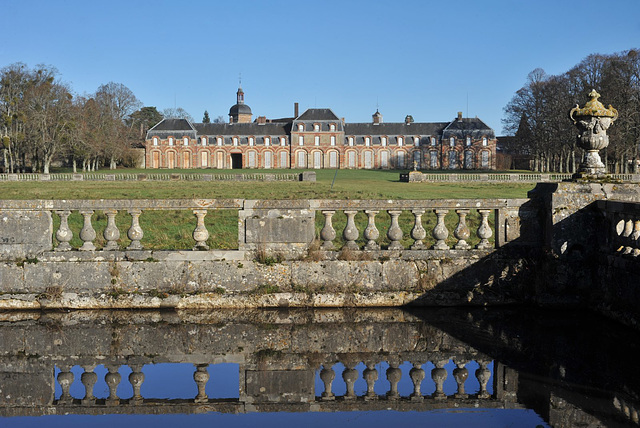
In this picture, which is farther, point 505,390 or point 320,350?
point 320,350

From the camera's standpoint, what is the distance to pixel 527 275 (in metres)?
7.50

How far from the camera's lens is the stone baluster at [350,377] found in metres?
4.80

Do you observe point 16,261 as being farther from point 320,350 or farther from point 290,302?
point 320,350

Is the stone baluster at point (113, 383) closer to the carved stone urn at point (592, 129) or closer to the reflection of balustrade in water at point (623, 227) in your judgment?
the reflection of balustrade in water at point (623, 227)

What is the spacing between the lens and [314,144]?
305 ft

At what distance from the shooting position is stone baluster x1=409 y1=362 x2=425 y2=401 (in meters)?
4.78

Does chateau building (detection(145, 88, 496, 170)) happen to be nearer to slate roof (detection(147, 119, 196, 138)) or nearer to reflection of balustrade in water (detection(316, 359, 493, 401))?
slate roof (detection(147, 119, 196, 138))

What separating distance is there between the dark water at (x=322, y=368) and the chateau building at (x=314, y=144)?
85.4 meters

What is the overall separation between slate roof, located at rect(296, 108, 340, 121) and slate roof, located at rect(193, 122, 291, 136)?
11.0 ft

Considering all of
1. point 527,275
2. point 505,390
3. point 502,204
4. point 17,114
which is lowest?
point 505,390

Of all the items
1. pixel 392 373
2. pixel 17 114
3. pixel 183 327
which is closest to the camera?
pixel 392 373

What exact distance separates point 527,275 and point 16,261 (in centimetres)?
591

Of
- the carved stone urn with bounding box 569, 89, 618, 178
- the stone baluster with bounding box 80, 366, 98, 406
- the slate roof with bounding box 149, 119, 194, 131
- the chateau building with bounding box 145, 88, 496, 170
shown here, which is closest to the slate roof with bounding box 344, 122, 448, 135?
the chateau building with bounding box 145, 88, 496, 170

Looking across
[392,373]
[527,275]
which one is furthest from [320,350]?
[527,275]
